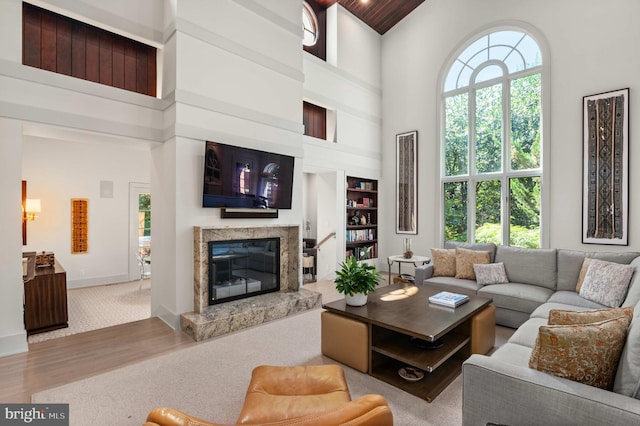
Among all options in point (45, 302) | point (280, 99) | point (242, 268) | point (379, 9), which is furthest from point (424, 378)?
point (379, 9)

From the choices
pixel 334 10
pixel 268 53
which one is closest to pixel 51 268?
pixel 268 53

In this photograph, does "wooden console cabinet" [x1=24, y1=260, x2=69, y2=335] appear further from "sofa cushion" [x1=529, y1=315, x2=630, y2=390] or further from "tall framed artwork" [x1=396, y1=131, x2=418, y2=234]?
"tall framed artwork" [x1=396, y1=131, x2=418, y2=234]

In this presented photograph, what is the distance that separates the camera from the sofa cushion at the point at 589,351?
156cm

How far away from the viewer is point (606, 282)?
330 centimetres

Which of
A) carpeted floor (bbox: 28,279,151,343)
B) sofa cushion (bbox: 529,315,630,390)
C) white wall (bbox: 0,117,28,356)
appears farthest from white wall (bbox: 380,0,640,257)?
Answer: white wall (bbox: 0,117,28,356)

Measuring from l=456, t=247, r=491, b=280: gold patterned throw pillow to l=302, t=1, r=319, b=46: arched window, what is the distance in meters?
4.84

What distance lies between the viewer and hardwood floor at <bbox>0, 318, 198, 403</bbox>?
2607 millimetres

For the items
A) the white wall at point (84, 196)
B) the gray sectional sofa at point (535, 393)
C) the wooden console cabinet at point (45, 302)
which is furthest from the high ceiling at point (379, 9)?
the gray sectional sofa at point (535, 393)

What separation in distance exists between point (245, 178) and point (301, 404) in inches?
126

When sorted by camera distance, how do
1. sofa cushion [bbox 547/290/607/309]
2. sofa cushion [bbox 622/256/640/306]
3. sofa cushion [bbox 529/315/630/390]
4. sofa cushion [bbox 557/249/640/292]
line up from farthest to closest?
1. sofa cushion [bbox 557/249/640/292]
2. sofa cushion [bbox 547/290/607/309]
3. sofa cushion [bbox 622/256/640/306]
4. sofa cushion [bbox 529/315/630/390]

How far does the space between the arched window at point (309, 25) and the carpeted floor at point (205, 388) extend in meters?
5.61

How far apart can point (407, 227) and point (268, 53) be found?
4.37 meters

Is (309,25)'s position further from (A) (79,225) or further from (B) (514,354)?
(B) (514,354)

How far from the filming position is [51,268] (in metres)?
4.13
